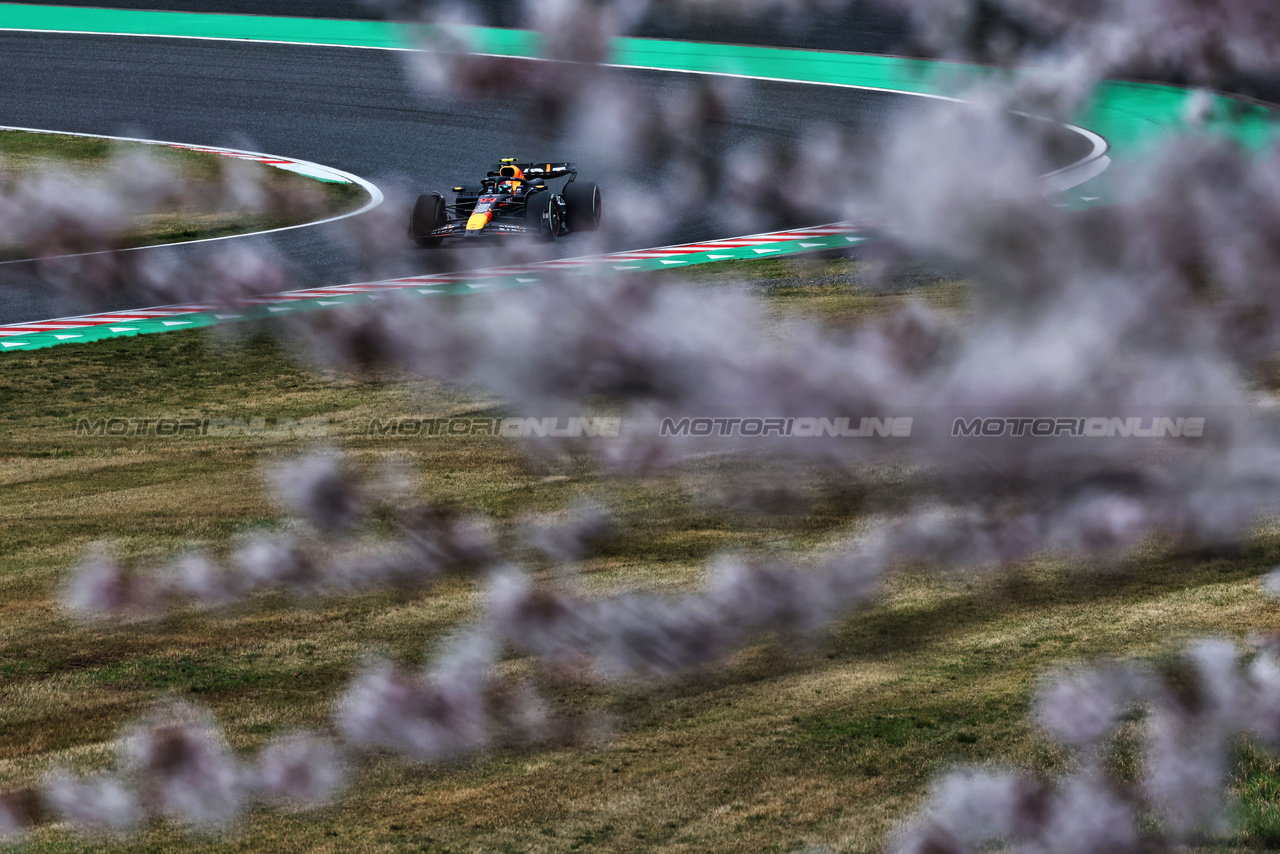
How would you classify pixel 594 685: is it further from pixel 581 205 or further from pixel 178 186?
pixel 178 186

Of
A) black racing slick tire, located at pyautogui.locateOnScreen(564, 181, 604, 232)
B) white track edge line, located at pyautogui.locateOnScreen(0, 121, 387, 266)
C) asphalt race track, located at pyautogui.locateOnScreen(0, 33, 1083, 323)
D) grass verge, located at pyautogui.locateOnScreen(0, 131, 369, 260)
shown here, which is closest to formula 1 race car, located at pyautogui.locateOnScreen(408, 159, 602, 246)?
black racing slick tire, located at pyautogui.locateOnScreen(564, 181, 604, 232)

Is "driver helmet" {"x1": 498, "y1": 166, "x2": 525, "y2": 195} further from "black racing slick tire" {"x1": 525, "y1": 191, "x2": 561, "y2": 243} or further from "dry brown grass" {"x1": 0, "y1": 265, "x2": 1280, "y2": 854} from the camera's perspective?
"dry brown grass" {"x1": 0, "y1": 265, "x2": 1280, "y2": 854}

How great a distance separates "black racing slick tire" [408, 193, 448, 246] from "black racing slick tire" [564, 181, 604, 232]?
1242 mm

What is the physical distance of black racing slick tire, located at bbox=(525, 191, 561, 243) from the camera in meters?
13.3

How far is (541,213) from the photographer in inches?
527

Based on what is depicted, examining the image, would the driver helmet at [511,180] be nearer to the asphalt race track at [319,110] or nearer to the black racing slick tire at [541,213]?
the black racing slick tire at [541,213]

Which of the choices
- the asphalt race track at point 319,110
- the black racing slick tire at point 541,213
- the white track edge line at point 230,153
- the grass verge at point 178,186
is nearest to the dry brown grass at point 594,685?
the black racing slick tire at point 541,213

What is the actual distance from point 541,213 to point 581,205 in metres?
0.56

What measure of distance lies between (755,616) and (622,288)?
3.63 metres

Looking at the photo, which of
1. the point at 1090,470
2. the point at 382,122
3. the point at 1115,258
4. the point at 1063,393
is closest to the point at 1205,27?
the point at 1115,258

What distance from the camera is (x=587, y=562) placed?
25.7 ft

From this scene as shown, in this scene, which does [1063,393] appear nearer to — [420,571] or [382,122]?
[420,571]

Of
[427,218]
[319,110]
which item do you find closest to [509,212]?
[427,218]

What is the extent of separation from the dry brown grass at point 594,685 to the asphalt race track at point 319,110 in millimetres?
4917
